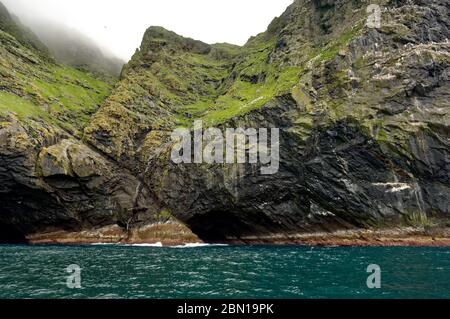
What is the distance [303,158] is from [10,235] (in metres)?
76.0

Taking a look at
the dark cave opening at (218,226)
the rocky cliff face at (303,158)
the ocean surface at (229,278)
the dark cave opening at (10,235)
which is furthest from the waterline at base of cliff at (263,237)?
the ocean surface at (229,278)

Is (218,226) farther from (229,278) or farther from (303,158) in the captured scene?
(229,278)

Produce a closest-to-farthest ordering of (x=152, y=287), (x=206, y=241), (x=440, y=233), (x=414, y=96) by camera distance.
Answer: (x=152, y=287) < (x=440, y=233) < (x=414, y=96) < (x=206, y=241)

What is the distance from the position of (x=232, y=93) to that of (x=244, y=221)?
186 feet

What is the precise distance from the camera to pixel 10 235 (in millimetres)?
95625

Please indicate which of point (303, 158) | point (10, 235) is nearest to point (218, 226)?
point (303, 158)

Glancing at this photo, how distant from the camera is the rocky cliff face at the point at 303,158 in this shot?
247 ft

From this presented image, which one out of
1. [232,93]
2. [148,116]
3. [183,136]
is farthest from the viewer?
[232,93]

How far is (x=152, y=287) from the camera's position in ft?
99.4

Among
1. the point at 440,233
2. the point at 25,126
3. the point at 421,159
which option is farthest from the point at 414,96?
the point at 25,126

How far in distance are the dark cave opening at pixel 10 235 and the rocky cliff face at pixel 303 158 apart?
93 centimetres

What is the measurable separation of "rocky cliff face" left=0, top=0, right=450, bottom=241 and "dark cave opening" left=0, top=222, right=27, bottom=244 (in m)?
0.93

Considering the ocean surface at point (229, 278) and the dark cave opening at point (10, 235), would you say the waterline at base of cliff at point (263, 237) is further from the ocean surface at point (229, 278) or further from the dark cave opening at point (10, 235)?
the ocean surface at point (229, 278)

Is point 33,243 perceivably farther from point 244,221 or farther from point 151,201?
point 244,221
